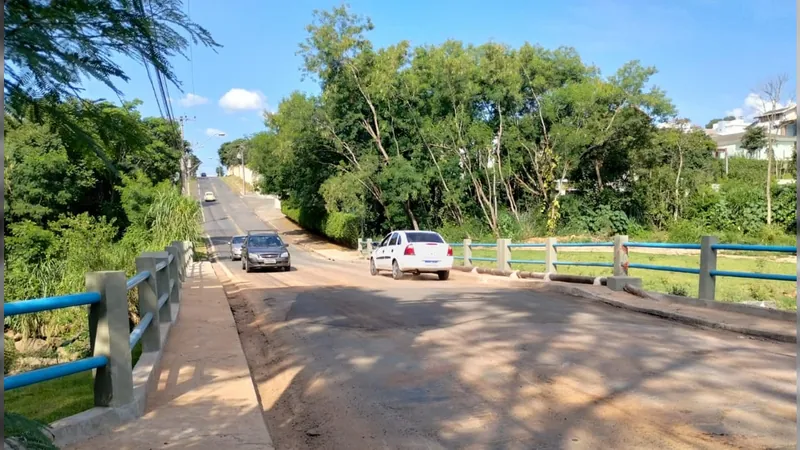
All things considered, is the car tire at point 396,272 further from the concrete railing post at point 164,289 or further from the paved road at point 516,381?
the concrete railing post at point 164,289

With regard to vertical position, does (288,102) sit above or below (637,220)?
above

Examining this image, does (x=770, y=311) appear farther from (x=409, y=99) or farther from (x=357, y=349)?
(x=409, y=99)

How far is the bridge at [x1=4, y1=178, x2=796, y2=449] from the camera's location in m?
4.82

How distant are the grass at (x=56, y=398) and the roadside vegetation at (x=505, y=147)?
2968 centimetres

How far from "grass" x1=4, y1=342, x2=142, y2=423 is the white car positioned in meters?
11.8

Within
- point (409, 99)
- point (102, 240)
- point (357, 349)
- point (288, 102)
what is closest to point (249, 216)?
point (288, 102)

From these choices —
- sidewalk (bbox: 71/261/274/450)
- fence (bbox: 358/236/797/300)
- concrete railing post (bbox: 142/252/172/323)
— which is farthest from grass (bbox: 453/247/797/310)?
concrete railing post (bbox: 142/252/172/323)

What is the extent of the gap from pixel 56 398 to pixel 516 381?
4845 mm

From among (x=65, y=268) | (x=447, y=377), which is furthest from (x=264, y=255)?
(x=447, y=377)

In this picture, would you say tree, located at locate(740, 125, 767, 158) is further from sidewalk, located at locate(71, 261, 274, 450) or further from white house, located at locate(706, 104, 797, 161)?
sidewalk, located at locate(71, 261, 274, 450)

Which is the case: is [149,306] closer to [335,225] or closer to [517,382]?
[517,382]

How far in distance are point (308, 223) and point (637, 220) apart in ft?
105

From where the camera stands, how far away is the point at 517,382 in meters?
6.34

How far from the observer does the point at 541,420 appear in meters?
5.20
